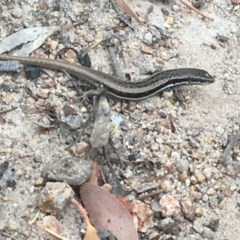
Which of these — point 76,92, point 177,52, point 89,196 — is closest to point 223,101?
point 177,52

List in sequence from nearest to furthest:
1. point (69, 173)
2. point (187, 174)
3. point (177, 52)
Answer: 1. point (69, 173)
2. point (187, 174)
3. point (177, 52)

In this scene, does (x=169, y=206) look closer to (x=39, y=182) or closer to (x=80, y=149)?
(x=80, y=149)

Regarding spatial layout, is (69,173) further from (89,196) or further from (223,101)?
(223,101)

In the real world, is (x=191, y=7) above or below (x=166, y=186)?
above

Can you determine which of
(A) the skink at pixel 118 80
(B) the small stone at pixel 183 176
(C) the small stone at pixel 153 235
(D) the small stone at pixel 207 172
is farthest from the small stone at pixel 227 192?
(A) the skink at pixel 118 80

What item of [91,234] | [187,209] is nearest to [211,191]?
[187,209]

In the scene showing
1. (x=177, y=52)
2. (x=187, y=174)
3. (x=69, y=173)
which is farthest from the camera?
(x=177, y=52)

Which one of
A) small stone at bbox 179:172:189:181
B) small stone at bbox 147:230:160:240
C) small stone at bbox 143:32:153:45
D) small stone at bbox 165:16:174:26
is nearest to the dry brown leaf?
small stone at bbox 147:230:160:240
